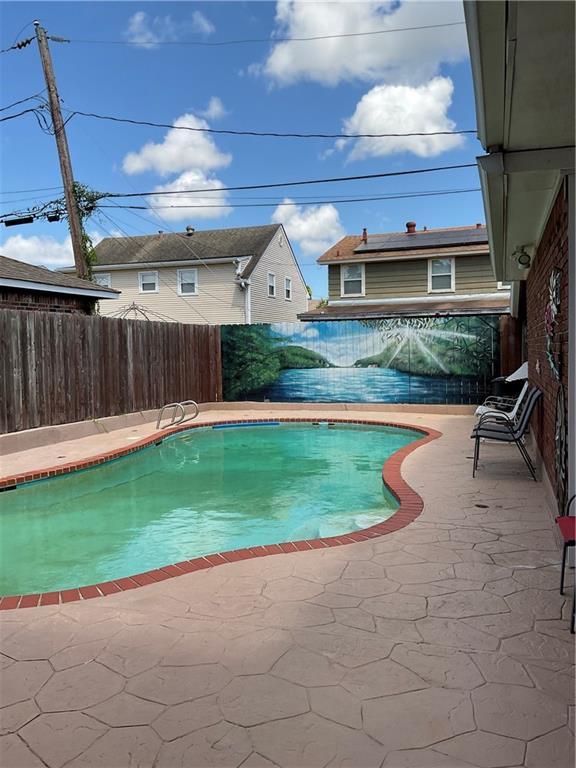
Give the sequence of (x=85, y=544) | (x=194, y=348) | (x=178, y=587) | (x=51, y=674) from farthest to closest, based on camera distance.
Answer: (x=194, y=348)
(x=85, y=544)
(x=178, y=587)
(x=51, y=674)

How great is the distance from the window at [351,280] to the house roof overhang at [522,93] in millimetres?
13104

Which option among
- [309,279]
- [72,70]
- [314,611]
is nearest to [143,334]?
[72,70]

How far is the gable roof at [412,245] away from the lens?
16609mm

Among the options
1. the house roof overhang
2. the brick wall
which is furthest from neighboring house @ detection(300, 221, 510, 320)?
the house roof overhang

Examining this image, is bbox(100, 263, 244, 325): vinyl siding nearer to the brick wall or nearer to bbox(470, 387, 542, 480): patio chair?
the brick wall

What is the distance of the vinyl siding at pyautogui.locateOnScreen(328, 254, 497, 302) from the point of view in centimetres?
1639

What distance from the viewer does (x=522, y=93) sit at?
8.78ft

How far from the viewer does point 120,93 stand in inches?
612

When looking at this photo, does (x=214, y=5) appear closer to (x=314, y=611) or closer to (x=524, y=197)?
(x=524, y=197)

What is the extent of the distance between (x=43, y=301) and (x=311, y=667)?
1134cm

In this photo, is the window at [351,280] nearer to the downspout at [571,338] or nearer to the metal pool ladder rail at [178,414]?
the metal pool ladder rail at [178,414]

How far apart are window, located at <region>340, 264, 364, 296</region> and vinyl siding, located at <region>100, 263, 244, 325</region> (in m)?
4.22

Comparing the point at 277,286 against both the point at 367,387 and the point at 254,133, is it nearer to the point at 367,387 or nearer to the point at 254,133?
the point at 254,133

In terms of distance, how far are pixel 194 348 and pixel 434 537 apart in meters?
10.4
